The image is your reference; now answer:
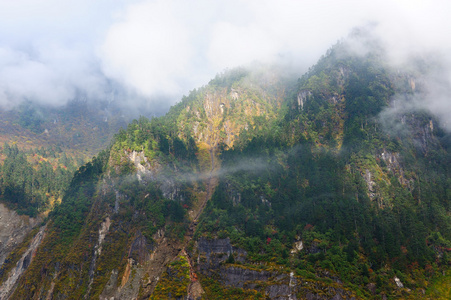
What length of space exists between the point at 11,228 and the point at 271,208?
113 m

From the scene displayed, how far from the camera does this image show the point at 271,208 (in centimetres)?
11906

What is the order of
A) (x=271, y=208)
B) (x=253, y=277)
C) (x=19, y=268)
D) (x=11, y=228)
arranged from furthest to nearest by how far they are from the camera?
(x=11, y=228), (x=19, y=268), (x=271, y=208), (x=253, y=277)

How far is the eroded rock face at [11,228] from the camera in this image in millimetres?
135875

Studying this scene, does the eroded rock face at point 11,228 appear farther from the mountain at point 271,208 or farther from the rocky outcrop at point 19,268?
the rocky outcrop at point 19,268

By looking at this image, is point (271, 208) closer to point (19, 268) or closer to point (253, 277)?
point (253, 277)

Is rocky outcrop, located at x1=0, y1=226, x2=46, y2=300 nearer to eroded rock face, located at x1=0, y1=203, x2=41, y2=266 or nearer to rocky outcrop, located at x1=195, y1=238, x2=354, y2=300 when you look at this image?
eroded rock face, located at x1=0, y1=203, x2=41, y2=266

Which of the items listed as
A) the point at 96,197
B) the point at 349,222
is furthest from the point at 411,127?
the point at 96,197

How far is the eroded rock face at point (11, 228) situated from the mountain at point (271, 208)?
5.24 meters

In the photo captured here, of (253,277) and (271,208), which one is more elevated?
(271,208)

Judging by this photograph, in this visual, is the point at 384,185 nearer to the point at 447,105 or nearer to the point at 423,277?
the point at 423,277

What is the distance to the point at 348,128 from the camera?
130 meters

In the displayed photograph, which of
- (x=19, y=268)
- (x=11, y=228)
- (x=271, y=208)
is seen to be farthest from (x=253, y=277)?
(x=11, y=228)

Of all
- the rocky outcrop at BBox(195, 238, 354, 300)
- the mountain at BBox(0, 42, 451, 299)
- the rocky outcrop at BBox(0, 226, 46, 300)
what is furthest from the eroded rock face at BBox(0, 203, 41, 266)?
the rocky outcrop at BBox(195, 238, 354, 300)

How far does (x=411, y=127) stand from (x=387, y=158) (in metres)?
22.4
